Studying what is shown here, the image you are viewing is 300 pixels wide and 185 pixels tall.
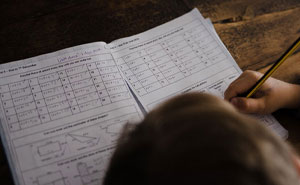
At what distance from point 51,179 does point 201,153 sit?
0.29 m

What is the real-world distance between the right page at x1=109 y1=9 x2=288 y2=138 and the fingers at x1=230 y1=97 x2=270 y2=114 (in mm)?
19

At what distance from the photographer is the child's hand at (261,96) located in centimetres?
66

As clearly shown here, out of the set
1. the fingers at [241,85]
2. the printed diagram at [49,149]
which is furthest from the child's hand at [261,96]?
the printed diagram at [49,149]

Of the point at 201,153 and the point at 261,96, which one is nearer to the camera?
the point at 201,153

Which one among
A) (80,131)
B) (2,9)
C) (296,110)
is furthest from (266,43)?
(2,9)

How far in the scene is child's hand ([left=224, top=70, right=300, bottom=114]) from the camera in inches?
26.0

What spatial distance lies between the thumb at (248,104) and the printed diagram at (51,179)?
351mm

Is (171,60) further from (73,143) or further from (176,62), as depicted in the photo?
(73,143)

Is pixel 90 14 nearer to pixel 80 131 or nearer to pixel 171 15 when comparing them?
pixel 171 15

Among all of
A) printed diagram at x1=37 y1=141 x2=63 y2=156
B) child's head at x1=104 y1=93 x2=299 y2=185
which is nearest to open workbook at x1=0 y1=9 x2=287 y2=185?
printed diagram at x1=37 y1=141 x2=63 y2=156

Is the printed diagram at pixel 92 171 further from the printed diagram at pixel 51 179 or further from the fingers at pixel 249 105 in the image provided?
the fingers at pixel 249 105

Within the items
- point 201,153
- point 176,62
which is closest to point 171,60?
point 176,62

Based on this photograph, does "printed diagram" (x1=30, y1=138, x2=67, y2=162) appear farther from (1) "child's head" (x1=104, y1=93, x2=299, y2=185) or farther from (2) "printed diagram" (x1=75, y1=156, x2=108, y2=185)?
(1) "child's head" (x1=104, y1=93, x2=299, y2=185)

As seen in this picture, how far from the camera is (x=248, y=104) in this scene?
0.66 metres
